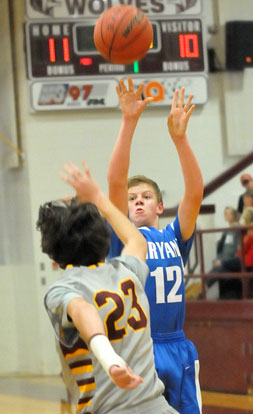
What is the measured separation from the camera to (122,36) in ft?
15.8

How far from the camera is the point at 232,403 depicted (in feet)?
24.8

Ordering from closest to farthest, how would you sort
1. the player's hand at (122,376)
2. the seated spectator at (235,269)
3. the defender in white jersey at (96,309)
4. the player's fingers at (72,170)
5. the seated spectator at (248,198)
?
the player's hand at (122,376)
the defender in white jersey at (96,309)
the player's fingers at (72,170)
the seated spectator at (235,269)
the seated spectator at (248,198)

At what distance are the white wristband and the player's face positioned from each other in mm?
1769

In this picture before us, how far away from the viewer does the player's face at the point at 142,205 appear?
3994 millimetres

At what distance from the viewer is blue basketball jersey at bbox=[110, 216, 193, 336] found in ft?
12.5

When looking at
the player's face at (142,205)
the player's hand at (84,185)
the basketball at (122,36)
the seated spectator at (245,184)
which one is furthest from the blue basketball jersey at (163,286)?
the seated spectator at (245,184)

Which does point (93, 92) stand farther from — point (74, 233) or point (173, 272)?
point (74, 233)

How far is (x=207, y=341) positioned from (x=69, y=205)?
621 centimetres

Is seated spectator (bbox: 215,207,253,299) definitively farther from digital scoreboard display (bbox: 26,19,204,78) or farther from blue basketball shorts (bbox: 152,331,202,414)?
blue basketball shorts (bbox: 152,331,202,414)

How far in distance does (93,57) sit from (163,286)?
665cm

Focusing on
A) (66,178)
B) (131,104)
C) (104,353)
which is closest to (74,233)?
(66,178)

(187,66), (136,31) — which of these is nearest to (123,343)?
(136,31)

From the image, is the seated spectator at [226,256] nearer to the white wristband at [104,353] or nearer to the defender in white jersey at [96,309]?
the defender in white jersey at [96,309]

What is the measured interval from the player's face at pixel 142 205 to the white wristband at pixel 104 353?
1.77 metres
